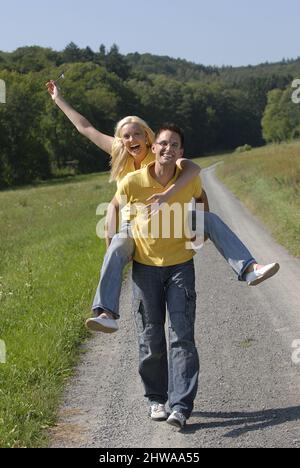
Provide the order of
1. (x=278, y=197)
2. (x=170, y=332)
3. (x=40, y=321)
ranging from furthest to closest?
(x=278, y=197) < (x=40, y=321) < (x=170, y=332)

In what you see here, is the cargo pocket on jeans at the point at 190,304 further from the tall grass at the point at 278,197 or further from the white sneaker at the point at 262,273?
the tall grass at the point at 278,197

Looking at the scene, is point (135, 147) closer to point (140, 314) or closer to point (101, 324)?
point (140, 314)

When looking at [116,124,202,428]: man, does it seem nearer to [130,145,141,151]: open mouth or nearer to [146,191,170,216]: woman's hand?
[146,191,170,216]: woman's hand

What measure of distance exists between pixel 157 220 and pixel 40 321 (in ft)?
10.1

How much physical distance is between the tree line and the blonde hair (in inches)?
1823

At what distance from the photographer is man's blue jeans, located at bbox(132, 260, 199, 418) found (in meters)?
5.07

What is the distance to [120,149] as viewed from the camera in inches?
212

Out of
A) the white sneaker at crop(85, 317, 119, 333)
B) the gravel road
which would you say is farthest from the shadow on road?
the white sneaker at crop(85, 317, 119, 333)

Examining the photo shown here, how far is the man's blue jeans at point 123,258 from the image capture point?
497 cm

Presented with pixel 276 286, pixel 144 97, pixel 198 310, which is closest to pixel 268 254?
pixel 276 286

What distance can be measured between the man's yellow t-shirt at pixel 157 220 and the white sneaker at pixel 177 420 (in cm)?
103

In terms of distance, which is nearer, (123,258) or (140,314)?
(123,258)

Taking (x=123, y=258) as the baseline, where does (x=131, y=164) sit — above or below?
above

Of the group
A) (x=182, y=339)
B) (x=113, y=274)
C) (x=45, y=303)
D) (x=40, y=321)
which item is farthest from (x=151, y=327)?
(x=45, y=303)
